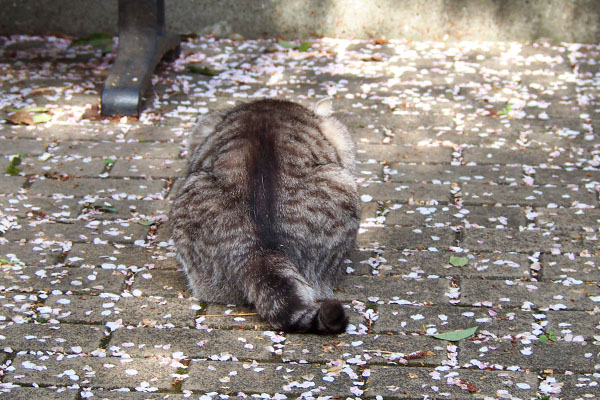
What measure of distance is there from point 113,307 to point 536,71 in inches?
185

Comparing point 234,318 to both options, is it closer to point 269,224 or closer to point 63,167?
point 269,224

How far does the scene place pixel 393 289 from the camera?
13.9 ft

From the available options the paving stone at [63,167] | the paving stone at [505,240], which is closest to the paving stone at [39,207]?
the paving stone at [63,167]

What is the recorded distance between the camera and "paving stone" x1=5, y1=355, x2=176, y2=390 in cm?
348

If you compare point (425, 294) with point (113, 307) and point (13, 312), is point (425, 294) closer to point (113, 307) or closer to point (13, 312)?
point (113, 307)

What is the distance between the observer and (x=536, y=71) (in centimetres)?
733

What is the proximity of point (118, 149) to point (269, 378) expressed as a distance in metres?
2.87

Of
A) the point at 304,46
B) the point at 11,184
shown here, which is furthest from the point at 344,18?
the point at 11,184

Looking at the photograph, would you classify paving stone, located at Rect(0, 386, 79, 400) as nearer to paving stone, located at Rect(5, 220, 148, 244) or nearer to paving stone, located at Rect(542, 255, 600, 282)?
paving stone, located at Rect(5, 220, 148, 244)

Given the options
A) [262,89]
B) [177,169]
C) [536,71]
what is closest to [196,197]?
[177,169]

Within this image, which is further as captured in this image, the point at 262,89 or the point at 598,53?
the point at 598,53

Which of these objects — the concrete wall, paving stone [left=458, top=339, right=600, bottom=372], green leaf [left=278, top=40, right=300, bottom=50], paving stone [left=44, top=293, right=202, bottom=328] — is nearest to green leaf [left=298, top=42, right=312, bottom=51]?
green leaf [left=278, top=40, right=300, bottom=50]

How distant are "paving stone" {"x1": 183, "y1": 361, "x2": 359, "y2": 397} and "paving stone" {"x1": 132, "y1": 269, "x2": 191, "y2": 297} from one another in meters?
0.69

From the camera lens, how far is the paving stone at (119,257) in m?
4.48
